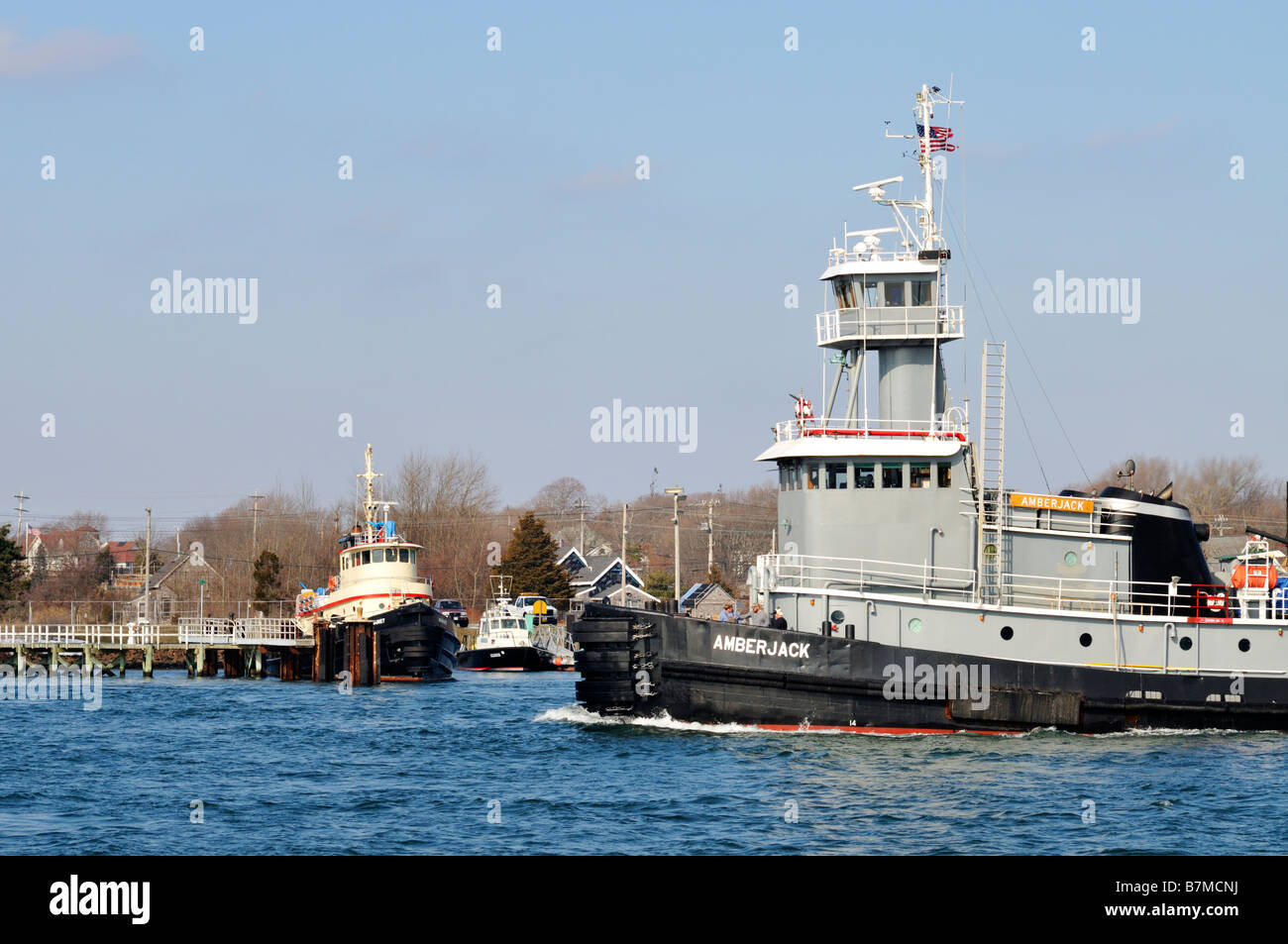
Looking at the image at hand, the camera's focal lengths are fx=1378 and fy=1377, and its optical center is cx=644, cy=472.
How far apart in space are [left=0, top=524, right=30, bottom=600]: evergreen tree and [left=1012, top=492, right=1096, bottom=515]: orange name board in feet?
182

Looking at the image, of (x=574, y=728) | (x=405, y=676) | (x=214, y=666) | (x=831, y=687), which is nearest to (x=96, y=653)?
(x=214, y=666)

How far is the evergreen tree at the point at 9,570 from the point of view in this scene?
68.4m

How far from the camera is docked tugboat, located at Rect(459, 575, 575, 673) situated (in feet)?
230

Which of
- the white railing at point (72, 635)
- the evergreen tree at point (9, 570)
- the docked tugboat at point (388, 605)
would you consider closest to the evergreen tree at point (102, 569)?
the evergreen tree at point (9, 570)

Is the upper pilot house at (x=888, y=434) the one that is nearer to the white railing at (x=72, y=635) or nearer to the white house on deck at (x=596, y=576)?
the white railing at (x=72, y=635)

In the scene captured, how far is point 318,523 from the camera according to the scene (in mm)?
107250

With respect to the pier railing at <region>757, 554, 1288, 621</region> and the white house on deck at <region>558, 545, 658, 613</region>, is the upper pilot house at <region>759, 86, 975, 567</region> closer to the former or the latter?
the pier railing at <region>757, 554, 1288, 621</region>

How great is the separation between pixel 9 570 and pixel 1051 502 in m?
57.7

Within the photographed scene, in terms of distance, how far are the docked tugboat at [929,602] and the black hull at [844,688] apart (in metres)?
0.04

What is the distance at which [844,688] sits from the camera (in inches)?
1091

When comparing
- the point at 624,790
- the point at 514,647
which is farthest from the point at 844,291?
the point at 514,647

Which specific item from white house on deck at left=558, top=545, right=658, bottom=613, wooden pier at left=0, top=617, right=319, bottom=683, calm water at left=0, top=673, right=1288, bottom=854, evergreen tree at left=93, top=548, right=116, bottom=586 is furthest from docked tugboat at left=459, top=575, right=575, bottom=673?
evergreen tree at left=93, top=548, right=116, bottom=586

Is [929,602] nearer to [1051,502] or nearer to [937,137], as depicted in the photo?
[1051,502]
